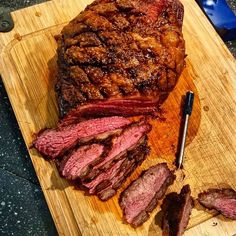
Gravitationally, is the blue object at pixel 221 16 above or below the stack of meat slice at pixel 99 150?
above

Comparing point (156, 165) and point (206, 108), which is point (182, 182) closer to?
point (156, 165)

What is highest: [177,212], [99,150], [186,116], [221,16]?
[221,16]

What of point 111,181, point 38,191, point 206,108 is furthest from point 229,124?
point 38,191

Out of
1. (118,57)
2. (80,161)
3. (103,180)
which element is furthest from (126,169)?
(118,57)

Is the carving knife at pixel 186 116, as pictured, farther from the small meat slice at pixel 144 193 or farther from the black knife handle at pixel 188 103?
the small meat slice at pixel 144 193

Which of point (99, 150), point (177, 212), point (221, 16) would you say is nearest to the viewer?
point (177, 212)

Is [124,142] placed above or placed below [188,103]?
below

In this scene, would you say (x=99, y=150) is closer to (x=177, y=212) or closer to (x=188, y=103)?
(x=177, y=212)

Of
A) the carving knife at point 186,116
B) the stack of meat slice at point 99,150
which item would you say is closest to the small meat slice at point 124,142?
the stack of meat slice at point 99,150
